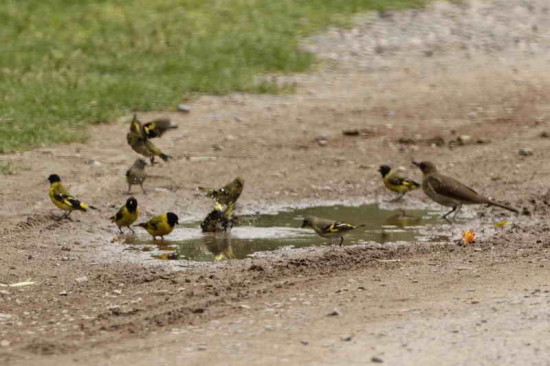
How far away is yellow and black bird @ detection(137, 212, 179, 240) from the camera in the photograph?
12453mm

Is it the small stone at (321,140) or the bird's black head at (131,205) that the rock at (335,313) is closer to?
the bird's black head at (131,205)

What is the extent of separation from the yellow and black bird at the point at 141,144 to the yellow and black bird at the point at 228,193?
183cm

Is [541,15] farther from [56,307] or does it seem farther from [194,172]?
[56,307]

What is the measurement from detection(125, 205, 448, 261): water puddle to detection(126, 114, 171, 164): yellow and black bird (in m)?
2.29

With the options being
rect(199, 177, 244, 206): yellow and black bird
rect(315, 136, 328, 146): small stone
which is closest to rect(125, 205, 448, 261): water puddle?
rect(199, 177, 244, 206): yellow and black bird

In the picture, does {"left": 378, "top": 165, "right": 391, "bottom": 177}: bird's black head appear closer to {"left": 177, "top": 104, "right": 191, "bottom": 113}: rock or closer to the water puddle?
the water puddle

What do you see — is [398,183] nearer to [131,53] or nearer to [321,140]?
[321,140]

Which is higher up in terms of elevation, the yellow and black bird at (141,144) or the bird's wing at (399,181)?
the yellow and black bird at (141,144)

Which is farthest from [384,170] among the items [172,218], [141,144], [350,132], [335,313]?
[335,313]

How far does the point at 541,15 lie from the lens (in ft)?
83.1

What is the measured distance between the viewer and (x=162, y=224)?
1248cm

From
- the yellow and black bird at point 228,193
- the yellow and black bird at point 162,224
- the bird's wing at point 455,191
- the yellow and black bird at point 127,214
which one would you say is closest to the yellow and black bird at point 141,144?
the yellow and black bird at point 228,193

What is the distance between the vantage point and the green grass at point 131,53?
712 inches

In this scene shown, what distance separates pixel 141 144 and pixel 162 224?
336 cm
